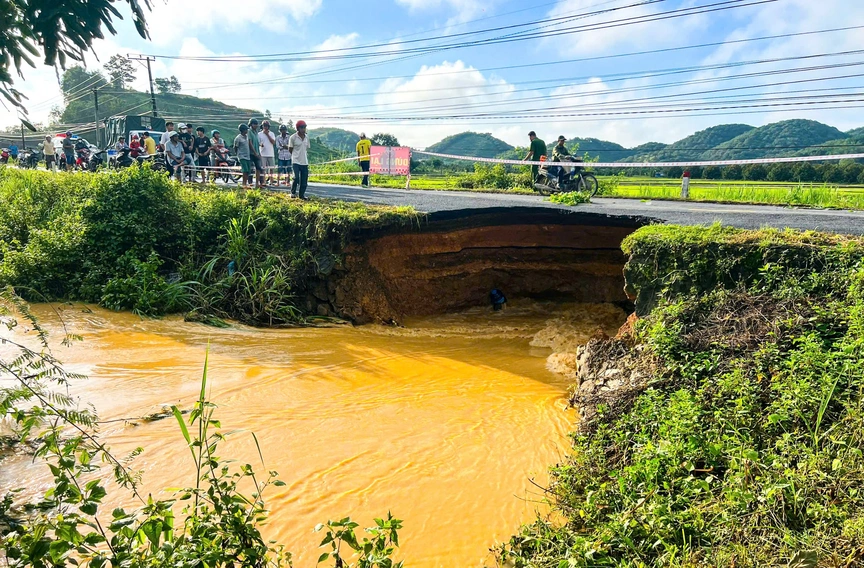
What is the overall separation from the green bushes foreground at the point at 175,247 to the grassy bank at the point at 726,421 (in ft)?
15.3

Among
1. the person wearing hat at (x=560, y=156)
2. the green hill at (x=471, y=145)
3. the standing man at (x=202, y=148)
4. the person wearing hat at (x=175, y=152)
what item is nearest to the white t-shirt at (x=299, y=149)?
the standing man at (x=202, y=148)

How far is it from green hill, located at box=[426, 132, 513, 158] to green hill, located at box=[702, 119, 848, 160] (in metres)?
37.5

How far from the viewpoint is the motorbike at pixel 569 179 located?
12.7 meters

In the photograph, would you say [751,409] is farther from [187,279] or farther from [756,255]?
[187,279]

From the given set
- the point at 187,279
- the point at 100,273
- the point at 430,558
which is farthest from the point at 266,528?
the point at 100,273

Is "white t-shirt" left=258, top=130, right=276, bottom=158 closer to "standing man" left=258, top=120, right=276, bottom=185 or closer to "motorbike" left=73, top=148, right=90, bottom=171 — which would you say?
"standing man" left=258, top=120, right=276, bottom=185

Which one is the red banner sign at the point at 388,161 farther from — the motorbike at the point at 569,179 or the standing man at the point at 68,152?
the standing man at the point at 68,152

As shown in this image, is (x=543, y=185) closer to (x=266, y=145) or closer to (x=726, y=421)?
(x=266, y=145)

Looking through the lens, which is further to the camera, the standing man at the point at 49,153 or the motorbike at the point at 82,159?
the motorbike at the point at 82,159

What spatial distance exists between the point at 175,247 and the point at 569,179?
29.5 ft

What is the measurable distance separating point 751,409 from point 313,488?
324 cm

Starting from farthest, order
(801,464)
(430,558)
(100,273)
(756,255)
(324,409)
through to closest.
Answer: (100,273)
(324,409)
(756,255)
(430,558)
(801,464)

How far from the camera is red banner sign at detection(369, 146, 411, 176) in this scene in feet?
57.2

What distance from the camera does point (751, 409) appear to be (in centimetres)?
367
